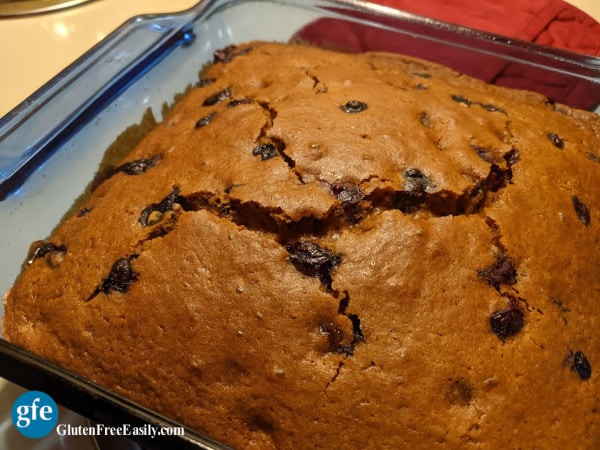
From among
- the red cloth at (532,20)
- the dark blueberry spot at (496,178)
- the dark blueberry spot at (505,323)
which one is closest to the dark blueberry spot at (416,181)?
the dark blueberry spot at (496,178)

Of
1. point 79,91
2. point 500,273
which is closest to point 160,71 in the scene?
point 79,91

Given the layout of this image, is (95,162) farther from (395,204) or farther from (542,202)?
(542,202)

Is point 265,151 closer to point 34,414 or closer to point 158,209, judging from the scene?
point 158,209

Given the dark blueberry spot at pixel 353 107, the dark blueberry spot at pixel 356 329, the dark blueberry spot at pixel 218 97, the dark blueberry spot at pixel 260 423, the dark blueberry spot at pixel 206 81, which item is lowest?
the dark blueberry spot at pixel 260 423

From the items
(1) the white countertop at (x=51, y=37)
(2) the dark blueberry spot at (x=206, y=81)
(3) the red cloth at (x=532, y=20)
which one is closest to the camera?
(2) the dark blueberry spot at (x=206, y=81)

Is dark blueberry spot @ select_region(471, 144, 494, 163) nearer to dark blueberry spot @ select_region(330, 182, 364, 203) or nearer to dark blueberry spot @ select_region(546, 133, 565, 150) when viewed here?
dark blueberry spot @ select_region(546, 133, 565, 150)

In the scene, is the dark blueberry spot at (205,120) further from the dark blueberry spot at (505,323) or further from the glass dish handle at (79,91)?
the dark blueberry spot at (505,323)
